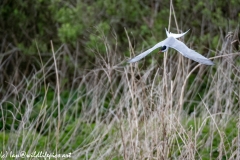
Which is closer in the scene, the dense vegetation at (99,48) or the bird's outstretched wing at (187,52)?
the bird's outstretched wing at (187,52)

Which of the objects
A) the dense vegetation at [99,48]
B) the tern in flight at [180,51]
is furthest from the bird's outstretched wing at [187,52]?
the dense vegetation at [99,48]

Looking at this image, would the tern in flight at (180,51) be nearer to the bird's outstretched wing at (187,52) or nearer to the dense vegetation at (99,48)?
the bird's outstretched wing at (187,52)

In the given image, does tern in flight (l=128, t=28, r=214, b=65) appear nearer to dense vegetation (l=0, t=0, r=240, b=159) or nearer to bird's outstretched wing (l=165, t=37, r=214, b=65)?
bird's outstretched wing (l=165, t=37, r=214, b=65)

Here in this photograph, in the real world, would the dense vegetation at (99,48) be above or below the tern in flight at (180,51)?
below

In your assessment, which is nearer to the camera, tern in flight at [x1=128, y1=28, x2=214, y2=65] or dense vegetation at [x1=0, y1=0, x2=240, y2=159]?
tern in flight at [x1=128, y1=28, x2=214, y2=65]

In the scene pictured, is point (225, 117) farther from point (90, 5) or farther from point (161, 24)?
point (90, 5)

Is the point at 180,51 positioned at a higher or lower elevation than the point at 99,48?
higher

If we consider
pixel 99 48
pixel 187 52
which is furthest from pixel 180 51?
pixel 99 48

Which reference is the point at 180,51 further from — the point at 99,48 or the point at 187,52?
the point at 99,48

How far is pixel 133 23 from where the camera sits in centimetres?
663

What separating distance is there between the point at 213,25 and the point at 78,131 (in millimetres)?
2364

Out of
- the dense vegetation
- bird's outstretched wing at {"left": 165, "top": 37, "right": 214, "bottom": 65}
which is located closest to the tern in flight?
bird's outstretched wing at {"left": 165, "top": 37, "right": 214, "bottom": 65}

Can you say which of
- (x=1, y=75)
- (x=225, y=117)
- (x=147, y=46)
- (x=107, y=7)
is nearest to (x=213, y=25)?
(x=147, y=46)

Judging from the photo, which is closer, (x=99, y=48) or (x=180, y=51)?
(x=180, y=51)
